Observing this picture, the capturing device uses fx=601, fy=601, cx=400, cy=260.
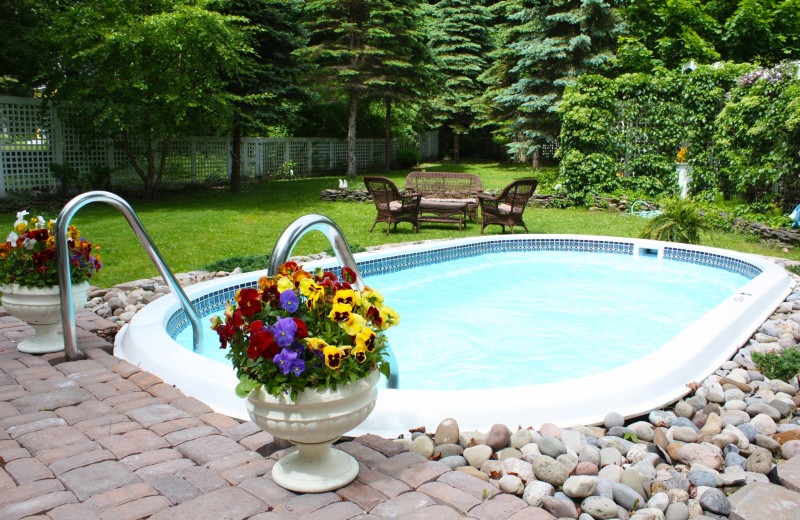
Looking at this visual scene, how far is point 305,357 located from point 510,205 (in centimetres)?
737

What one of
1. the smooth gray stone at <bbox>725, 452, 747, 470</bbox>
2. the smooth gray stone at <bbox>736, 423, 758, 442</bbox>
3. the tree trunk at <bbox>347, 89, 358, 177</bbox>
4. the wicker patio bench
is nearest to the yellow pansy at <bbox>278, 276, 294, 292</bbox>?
the smooth gray stone at <bbox>725, 452, 747, 470</bbox>

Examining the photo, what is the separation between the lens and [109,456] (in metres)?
2.29

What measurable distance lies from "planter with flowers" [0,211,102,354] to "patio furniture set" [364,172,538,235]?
17.8 ft

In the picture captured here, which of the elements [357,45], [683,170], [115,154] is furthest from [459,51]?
[115,154]

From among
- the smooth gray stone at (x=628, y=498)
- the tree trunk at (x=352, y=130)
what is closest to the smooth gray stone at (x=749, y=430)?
the smooth gray stone at (x=628, y=498)

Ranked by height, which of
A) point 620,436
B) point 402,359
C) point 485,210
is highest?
point 485,210

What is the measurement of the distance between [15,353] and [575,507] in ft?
10.4

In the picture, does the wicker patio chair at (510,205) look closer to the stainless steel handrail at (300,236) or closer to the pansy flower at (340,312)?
the stainless steel handrail at (300,236)

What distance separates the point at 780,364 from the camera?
12.2 ft

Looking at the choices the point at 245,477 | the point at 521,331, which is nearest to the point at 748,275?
the point at 521,331

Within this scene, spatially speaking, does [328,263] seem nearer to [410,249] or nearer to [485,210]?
[410,249]

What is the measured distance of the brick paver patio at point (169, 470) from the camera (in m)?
1.96

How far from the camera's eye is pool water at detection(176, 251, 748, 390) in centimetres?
474

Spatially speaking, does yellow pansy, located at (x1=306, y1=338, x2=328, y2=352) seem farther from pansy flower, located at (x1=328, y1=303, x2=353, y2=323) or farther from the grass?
the grass
